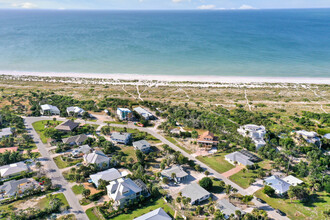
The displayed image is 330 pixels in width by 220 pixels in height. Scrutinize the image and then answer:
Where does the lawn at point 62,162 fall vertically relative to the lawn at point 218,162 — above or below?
below

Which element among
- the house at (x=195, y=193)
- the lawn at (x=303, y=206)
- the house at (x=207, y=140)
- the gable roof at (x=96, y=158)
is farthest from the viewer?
the house at (x=207, y=140)

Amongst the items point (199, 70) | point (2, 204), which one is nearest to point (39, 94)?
point (2, 204)

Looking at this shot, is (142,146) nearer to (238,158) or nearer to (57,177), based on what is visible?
(57,177)

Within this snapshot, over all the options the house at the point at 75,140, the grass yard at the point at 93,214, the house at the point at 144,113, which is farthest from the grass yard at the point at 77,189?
the house at the point at 144,113

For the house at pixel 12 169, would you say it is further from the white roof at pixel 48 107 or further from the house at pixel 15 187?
the white roof at pixel 48 107

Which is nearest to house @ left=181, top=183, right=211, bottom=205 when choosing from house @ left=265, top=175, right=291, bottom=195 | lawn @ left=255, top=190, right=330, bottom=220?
lawn @ left=255, top=190, right=330, bottom=220

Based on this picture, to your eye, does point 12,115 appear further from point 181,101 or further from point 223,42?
point 223,42

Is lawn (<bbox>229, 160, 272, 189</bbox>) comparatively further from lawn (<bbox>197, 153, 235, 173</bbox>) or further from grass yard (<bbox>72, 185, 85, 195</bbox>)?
grass yard (<bbox>72, 185, 85, 195</bbox>)
